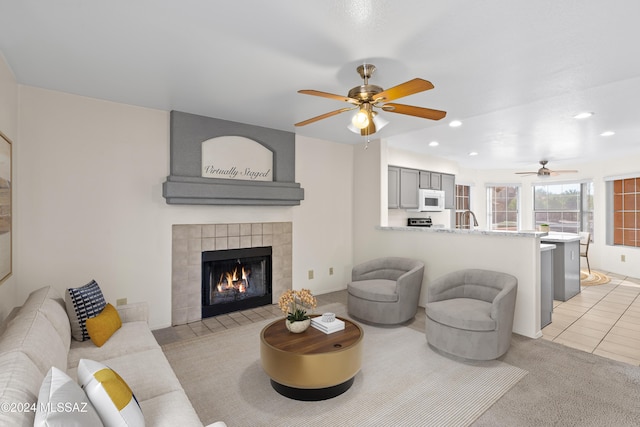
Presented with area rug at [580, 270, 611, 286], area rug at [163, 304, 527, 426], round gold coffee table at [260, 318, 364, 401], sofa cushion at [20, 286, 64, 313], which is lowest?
area rug at [163, 304, 527, 426]

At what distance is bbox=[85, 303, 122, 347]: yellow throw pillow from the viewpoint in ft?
7.36

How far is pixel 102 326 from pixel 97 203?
5.03ft

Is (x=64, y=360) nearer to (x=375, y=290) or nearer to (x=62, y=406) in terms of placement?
(x=62, y=406)

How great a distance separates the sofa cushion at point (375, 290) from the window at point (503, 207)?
5.85 metres

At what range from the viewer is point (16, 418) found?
1.04 meters

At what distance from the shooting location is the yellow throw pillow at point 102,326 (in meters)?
2.24

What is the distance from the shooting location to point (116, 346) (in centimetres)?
222

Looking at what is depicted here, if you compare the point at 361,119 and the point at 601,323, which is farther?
the point at 601,323

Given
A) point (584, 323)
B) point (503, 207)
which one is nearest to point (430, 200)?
point (584, 323)

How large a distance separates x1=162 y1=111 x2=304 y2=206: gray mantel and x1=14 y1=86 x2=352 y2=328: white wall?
17cm

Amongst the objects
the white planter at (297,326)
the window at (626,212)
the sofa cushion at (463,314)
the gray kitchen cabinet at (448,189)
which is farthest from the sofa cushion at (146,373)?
the window at (626,212)

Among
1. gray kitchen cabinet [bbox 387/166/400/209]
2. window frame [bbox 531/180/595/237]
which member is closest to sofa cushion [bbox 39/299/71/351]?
gray kitchen cabinet [bbox 387/166/400/209]

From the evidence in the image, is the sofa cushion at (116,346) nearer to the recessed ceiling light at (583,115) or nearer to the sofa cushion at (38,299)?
the sofa cushion at (38,299)

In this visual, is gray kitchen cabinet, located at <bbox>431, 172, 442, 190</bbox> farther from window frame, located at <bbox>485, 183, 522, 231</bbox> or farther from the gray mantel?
the gray mantel
